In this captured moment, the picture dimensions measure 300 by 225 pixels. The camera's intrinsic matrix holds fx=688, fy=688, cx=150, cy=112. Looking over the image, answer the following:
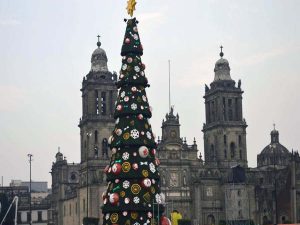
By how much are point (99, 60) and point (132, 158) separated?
2865 inches

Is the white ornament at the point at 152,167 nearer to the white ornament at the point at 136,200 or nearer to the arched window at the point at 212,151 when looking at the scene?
the white ornament at the point at 136,200

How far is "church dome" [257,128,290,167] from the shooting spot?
140750mm

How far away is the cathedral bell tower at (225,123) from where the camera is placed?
116019 millimetres

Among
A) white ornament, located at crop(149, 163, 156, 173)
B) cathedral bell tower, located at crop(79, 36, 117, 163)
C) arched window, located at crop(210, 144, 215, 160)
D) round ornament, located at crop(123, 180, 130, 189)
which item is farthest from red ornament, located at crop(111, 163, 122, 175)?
arched window, located at crop(210, 144, 215, 160)

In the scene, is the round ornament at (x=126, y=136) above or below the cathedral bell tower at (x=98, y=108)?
below

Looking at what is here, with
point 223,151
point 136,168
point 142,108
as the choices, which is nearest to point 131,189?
point 136,168

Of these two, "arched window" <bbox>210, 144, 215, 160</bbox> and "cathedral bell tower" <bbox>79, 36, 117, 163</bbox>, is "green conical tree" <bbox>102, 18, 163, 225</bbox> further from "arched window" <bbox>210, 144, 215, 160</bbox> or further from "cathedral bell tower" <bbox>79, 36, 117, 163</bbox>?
"arched window" <bbox>210, 144, 215, 160</bbox>

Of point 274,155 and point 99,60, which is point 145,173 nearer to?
point 99,60

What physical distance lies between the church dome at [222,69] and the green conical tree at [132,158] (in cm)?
7623

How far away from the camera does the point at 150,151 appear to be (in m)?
41.8

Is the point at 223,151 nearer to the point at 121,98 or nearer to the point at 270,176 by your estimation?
the point at 270,176

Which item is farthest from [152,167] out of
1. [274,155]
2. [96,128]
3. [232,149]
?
[274,155]

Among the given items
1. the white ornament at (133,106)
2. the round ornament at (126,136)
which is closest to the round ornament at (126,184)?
the round ornament at (126,136)

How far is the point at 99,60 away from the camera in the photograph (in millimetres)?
112562
